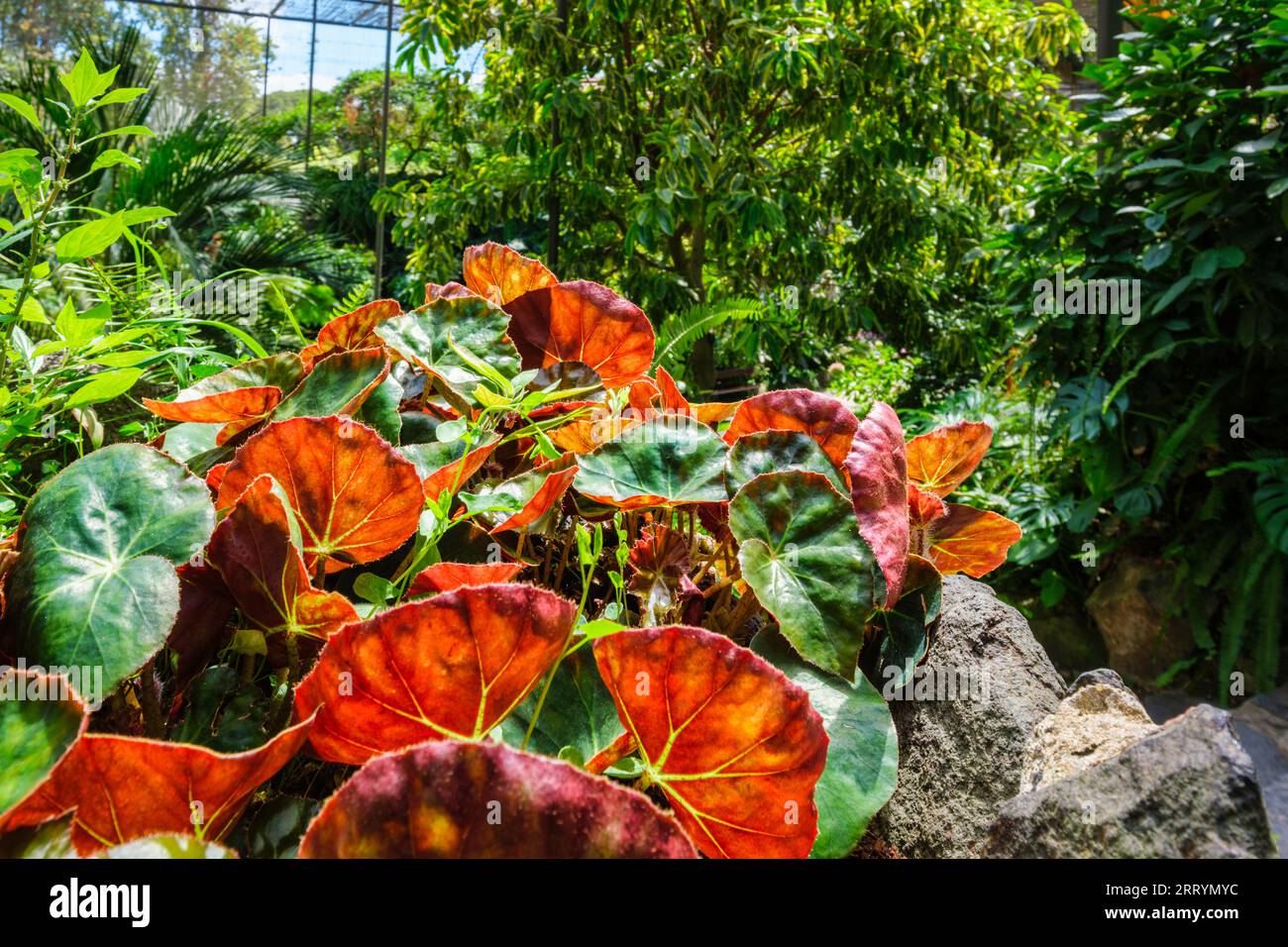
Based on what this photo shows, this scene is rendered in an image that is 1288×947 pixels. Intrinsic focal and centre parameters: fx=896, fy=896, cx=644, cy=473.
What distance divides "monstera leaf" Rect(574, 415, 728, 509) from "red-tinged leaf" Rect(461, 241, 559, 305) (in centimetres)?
25

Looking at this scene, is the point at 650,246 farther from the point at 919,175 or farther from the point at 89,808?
the point at 89,808

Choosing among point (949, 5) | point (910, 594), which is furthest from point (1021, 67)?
point (910, 594)

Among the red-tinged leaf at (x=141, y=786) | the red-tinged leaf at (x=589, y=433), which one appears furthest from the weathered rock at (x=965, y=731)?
the red-tinged leaf at (x=141, y=786)

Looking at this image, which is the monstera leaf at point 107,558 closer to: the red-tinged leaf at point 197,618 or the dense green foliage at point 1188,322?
the red-tinged leaf at point 197,618

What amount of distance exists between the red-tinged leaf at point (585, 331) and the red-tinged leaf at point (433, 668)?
337mm

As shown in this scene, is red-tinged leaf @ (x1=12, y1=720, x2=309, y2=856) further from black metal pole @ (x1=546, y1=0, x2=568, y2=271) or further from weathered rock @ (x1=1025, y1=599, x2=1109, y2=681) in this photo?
black metal pole @ (x1=546, y1=0, x2=568, y2=271)

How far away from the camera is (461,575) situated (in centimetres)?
38

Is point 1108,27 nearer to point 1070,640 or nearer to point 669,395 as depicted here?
point 1070,640

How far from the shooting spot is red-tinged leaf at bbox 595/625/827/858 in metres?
0.32

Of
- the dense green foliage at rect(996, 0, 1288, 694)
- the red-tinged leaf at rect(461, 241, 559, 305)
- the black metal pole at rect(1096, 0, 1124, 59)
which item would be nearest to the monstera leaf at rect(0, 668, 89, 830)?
the red-tinged leaf at rect(461, 241, 559, 305)

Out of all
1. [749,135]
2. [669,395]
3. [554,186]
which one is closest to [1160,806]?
[669,395]

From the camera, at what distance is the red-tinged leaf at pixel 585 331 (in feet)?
1.99
